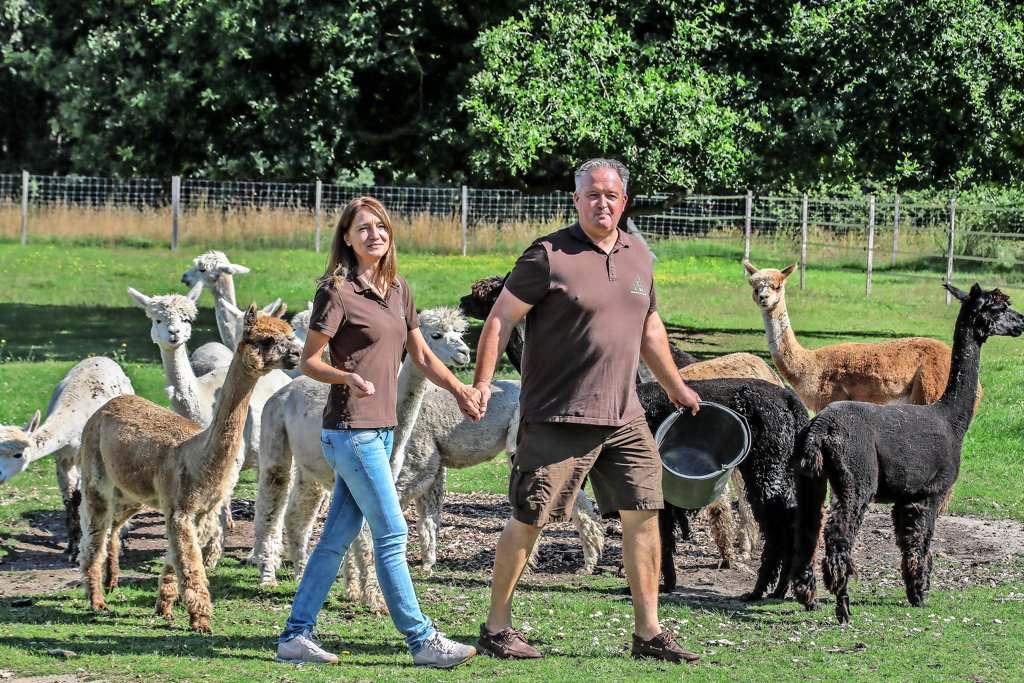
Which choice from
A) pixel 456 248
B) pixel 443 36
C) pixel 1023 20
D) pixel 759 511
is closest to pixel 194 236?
pixel 456 248

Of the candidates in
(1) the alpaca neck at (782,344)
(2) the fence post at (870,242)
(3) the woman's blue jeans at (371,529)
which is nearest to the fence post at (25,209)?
(2) the fence post at (870,242)

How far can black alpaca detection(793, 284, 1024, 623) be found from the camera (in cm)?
692

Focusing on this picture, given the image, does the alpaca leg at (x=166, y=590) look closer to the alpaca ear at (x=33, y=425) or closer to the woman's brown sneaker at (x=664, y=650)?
the alpaca ear at (x=33, y=425)

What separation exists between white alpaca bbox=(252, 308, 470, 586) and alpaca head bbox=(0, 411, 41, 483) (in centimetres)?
168

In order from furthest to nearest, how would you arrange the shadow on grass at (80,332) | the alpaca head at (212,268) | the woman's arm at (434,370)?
the shadow on grass at (80,332) → the alpaca head at (212,268) → the woman's arm at (434,370)

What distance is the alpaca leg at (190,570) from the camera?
643 cm

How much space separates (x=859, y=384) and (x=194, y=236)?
18.1 m

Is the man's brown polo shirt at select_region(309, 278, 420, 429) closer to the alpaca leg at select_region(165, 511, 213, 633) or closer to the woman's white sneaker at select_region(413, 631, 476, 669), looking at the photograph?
the woman's white sneaker at select_region(413, 631, 476, 669)

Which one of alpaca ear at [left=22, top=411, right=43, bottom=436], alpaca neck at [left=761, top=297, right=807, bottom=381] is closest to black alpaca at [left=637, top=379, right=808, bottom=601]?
alpaca neck at [left=761, top=297, right=807, bottom=381]

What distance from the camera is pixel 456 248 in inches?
979

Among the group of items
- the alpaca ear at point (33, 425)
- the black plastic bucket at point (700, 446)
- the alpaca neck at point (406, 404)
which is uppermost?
the alpaca neck at point (406, 404)

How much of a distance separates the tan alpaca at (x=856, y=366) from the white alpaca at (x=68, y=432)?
5.63 meters

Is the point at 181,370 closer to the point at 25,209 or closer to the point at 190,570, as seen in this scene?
the point at 190,570

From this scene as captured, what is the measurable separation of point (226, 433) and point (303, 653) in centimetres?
136
